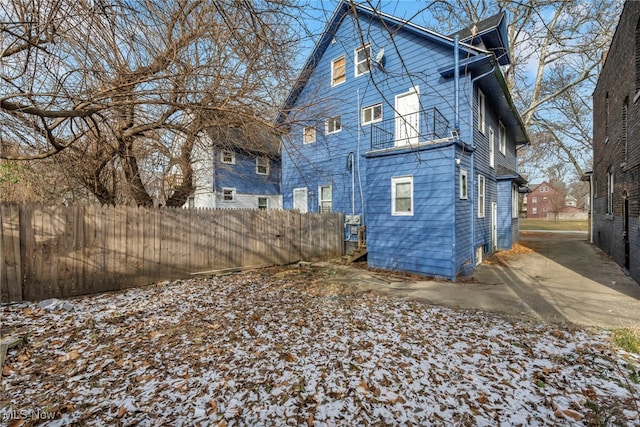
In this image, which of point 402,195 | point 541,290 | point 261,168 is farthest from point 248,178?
point 541,290

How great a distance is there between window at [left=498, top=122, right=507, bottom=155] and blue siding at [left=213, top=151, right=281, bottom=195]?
1178 cm

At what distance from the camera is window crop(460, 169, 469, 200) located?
25.4 ft

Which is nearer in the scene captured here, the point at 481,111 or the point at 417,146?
the point at 417,146

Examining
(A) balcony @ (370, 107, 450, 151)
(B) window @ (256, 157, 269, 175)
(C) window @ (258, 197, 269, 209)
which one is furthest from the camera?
(C) window @ (258, 197, 269, 209)

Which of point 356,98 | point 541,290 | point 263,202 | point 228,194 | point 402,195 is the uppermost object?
point 356,98

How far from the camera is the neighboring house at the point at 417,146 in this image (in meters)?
7.19

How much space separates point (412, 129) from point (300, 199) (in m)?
6.91

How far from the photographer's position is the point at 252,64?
4688 millimetres

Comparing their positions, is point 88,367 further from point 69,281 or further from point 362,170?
point 362,170

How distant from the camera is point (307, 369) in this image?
3094 mm

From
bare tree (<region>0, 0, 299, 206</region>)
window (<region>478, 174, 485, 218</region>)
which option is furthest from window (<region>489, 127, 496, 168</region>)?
bare tree (<region>0, 0, 299, 206</region>)

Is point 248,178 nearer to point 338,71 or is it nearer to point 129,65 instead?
point 338,71

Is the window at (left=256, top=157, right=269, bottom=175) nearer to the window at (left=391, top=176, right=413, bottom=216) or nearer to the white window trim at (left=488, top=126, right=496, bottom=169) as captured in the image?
the window at (left=391, top=176, right=413, bottom=216)

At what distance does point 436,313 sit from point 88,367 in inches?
189
